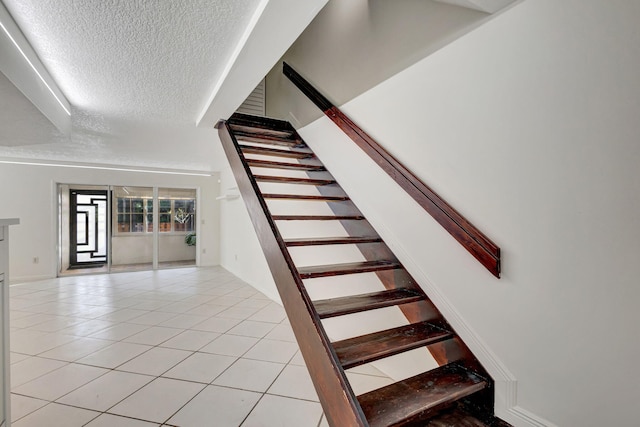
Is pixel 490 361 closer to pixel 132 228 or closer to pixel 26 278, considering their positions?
pixel 26 278

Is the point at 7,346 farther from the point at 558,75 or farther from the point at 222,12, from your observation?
the point at 558,75

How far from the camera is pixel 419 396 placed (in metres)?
1.48


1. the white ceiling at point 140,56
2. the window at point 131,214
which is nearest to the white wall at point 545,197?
the white ceiling at point 140,56

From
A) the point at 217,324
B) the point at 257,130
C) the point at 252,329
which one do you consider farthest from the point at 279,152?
the point at 217,324

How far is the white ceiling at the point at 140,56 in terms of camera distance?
5.38 ft

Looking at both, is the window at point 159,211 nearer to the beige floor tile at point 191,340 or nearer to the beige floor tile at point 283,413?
the beige floor tile at point 191,340

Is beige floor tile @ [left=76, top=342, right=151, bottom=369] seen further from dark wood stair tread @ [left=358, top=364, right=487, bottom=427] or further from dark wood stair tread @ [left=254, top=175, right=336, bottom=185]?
dark wood stair tread @ [left=358, top=364, right=487, bottom=427]

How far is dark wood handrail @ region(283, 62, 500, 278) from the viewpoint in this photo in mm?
1540

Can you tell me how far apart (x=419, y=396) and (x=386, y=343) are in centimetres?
29

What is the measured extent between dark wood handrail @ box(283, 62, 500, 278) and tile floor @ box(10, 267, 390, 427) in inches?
52.7

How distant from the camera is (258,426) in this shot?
183cm

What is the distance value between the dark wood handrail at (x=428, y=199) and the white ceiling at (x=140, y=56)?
2.62 feet

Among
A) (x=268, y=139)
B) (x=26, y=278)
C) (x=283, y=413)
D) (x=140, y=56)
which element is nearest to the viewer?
(x=283, y=413)

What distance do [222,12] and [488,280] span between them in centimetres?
202
